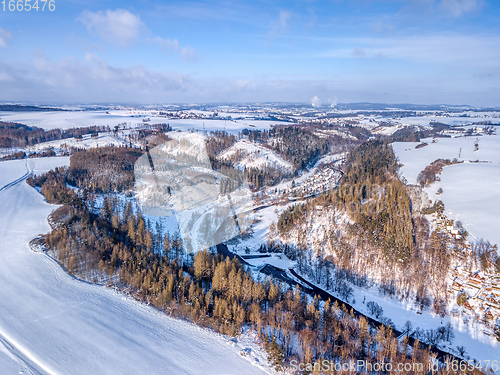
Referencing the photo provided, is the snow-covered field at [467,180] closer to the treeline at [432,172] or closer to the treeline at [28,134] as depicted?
the treeline at [432,172]

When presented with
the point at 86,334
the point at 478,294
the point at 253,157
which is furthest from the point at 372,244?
the point at 253,157

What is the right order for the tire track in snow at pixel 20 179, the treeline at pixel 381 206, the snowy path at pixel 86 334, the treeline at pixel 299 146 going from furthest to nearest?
the treeline at pixel 299 146 → the tire track in snow at pixel 20 179 → the treeline at pixel 381 206 → the snowy path at pixel 86 334

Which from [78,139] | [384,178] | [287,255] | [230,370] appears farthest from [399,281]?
[78,139]

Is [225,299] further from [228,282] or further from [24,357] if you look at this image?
[24,357]

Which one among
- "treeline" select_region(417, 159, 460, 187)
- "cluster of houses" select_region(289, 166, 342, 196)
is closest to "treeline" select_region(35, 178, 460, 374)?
"cluster of houses" select_region(289, 166, 342, 196)

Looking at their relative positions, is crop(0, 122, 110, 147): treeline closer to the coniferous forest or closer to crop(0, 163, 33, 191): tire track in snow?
crop(0, 163, 33, 191): tire track in snow

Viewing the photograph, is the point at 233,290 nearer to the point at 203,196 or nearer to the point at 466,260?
the point at 466,260

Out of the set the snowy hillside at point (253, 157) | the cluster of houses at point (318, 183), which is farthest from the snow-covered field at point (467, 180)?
the snowy hillside at point (253, 157)
